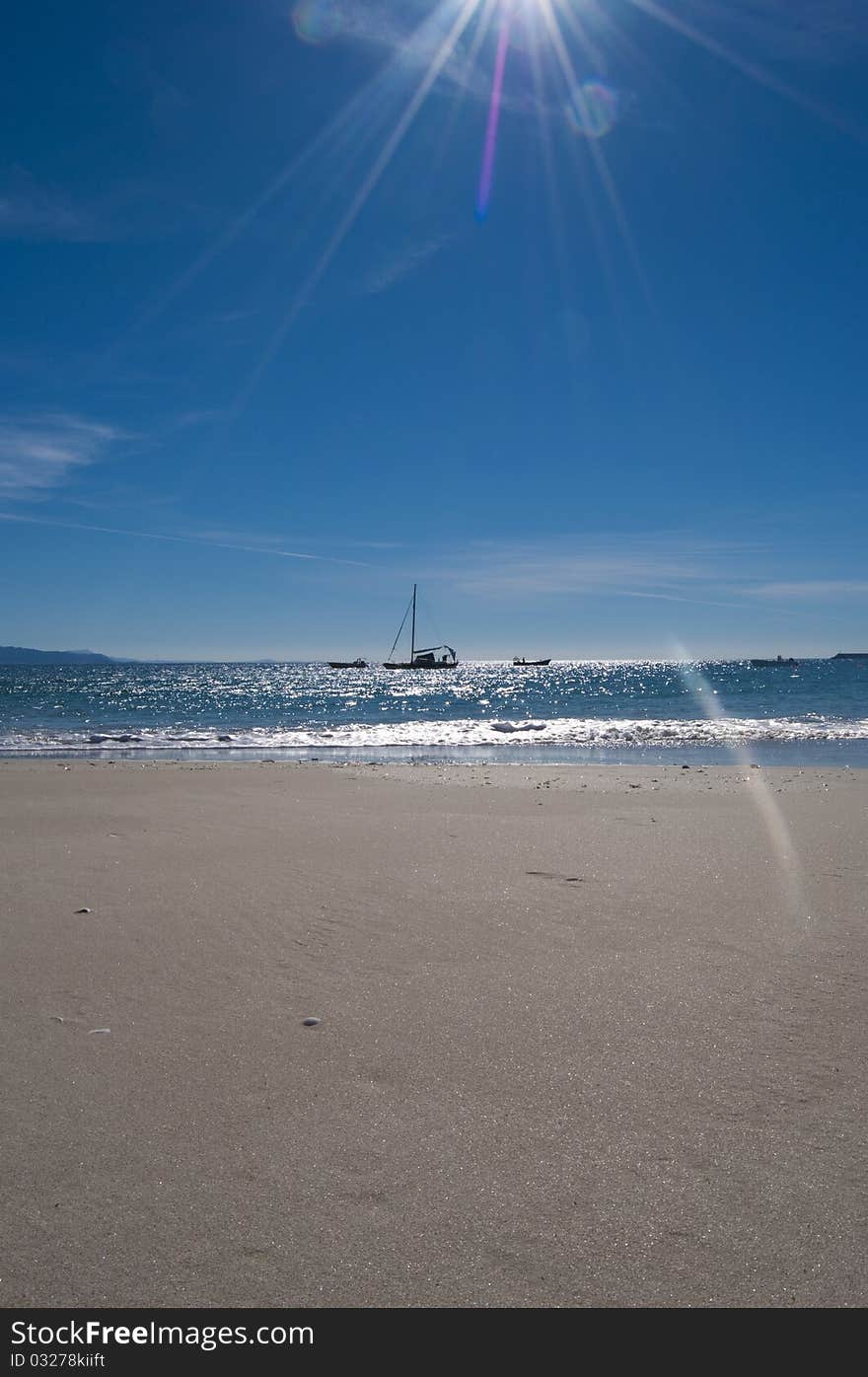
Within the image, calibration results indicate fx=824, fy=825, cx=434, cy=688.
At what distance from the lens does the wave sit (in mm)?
27594

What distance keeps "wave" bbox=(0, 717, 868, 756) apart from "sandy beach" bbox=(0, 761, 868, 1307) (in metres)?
19.8

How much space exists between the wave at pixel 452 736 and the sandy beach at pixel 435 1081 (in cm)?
1978

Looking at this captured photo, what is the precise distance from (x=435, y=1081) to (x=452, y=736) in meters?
27.6

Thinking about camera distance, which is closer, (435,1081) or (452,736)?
(435,1081)

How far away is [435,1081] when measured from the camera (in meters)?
3.80

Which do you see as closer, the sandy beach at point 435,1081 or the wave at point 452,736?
the sandy beach at point 435,1081

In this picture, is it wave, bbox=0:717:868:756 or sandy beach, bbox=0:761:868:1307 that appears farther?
wave, bbox=0:717:868:756

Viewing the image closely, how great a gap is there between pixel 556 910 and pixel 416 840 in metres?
3.11

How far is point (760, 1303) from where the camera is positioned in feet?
8.32

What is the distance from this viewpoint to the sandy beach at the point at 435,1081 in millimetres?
2691

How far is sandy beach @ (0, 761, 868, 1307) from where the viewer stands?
269 cm

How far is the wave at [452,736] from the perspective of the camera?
27.6 m
